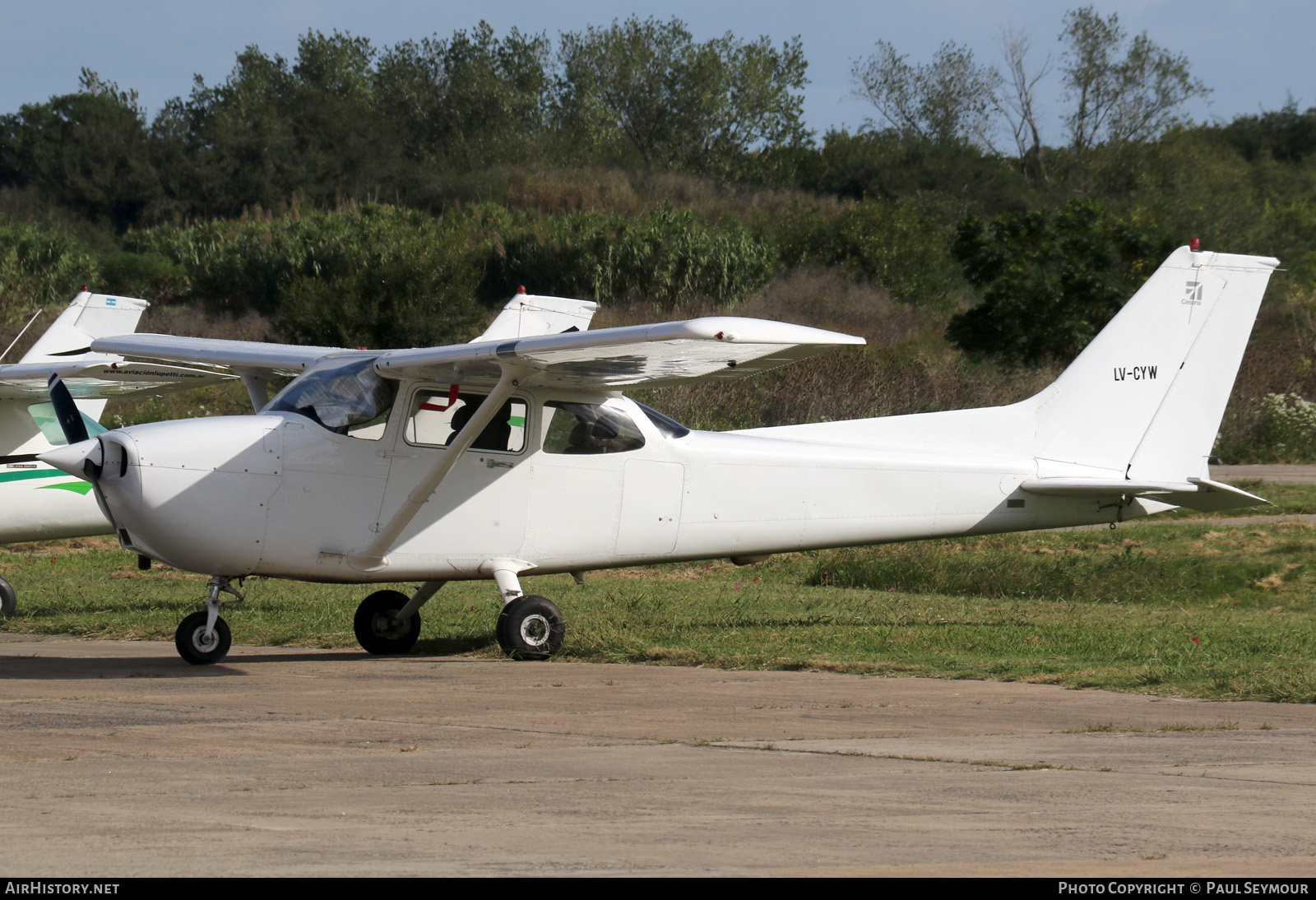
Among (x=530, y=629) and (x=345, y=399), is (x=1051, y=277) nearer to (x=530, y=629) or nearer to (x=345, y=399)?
(x=530, y=629)

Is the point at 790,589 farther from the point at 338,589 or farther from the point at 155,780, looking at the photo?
the point at 155,780

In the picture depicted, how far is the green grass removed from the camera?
30.1ft

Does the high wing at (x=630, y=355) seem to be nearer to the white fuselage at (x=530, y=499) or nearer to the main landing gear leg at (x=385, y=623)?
the white fuselage at (x=530, y=499)

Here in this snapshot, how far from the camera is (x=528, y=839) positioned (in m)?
4.00

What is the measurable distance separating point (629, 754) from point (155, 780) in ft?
5.81

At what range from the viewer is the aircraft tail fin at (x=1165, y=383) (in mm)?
12039

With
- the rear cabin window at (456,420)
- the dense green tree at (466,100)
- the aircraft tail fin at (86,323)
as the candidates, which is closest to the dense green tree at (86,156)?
the dense green tree at (466,100)

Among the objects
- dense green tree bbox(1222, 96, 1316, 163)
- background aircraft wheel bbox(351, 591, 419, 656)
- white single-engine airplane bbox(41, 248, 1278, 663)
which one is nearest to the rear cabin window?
white single-engine airplane bbox(41, 248, 1278, 663)

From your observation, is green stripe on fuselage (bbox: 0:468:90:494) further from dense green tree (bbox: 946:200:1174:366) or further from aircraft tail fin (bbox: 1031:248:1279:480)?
dense green tree (bbox: 946:200:1174:366)

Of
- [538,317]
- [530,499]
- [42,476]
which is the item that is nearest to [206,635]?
[530,499]

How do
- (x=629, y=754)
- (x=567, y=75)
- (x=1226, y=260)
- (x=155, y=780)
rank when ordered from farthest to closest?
(x=567, y=75) < (x=1226, y=260) < (x=629, y=754) < (x=155, y=780)

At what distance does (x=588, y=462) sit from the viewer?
10430 millimetres

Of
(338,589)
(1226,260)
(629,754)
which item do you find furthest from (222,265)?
(629,754)

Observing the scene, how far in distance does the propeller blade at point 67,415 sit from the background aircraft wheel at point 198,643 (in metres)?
1.46
